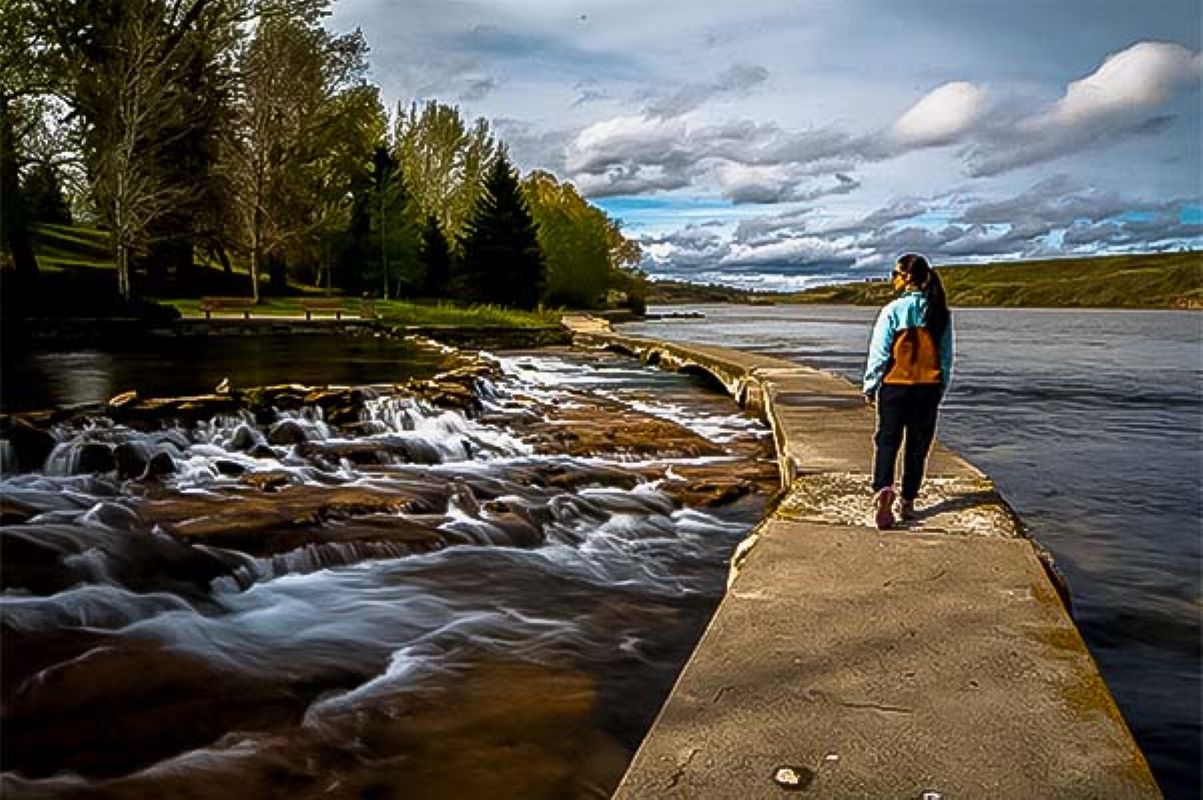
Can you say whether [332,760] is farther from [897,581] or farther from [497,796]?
[897,581]

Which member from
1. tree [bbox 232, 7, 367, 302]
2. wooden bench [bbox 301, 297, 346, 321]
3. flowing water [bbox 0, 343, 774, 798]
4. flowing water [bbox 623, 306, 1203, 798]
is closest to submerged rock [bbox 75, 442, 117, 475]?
flowing water [bbox 0, 343, 774, 798]

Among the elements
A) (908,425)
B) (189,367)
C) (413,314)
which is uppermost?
(413,314)

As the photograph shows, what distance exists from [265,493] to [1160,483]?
1126cm

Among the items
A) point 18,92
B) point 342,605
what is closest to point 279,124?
point 18,92

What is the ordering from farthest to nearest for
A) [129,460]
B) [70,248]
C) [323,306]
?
[70,248], [323,306], [129,460]

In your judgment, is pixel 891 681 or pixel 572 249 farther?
pixel 572 249

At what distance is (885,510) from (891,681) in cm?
232

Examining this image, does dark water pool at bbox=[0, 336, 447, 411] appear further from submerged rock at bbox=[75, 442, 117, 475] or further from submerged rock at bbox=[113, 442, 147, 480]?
submerged rock at bbox=[113, 442, 147, 480]

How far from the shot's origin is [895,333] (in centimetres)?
579

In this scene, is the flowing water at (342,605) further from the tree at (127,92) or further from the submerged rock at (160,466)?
the tree at (127,92)

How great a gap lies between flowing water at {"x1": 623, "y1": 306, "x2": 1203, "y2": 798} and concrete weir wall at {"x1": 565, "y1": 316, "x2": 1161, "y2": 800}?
3.80 feet

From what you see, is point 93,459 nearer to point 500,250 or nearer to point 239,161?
point 239,161

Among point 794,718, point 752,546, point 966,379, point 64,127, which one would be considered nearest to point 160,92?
point 64,127

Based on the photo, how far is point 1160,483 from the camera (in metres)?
11.5
